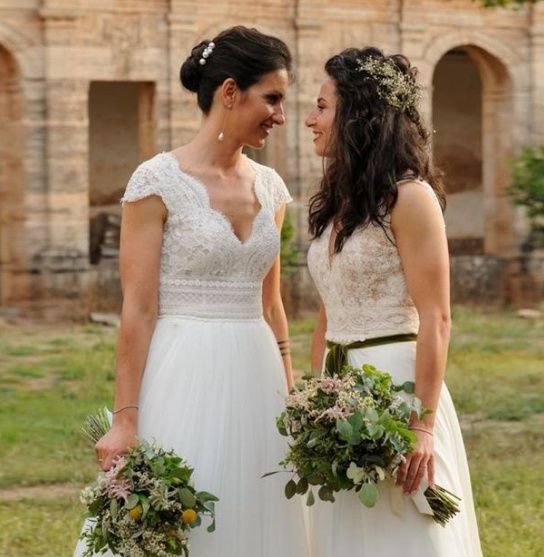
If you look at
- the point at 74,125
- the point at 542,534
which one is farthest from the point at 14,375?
the point at 542,534

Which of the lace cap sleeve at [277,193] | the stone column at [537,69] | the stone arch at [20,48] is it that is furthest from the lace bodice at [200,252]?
the stone column at [537,69]

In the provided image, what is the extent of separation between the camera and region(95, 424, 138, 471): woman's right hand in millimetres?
5020

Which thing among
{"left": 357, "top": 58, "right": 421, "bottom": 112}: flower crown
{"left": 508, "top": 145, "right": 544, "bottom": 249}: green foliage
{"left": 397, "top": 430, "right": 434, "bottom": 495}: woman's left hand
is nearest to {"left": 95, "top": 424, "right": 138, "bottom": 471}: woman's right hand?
{"left": 397, "top": 430, "right": 434, "bottom": 495}: woman's left hand

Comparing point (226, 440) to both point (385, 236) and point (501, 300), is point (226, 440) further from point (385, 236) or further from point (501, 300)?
point (501, 300)

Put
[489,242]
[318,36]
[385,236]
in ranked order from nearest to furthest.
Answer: [385,236], [318,36], [489,242]

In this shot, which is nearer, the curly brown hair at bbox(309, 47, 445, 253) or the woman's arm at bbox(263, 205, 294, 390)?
the curly brown hair at bbox(309, 47, 445, 253)

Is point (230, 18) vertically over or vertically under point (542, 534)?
over

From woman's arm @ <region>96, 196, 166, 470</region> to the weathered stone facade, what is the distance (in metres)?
13.2

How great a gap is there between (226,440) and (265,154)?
15470 millimetres

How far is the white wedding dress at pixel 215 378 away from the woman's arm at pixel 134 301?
5 centimetres

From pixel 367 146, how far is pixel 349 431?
2.83ft

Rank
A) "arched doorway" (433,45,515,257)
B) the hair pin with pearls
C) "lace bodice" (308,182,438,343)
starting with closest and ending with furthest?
"lace bodice" (308,182,438,343)
the hair pin with pearls
"arched doorway" (433,45,515,257)

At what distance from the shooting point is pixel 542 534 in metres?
8.38

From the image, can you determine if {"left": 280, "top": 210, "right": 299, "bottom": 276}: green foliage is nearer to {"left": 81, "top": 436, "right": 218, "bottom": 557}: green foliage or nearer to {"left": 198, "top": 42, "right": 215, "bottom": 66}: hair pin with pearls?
{"left": 198, "top": 42, "right": 215, "bottom": 66}: hair pin with pearls
